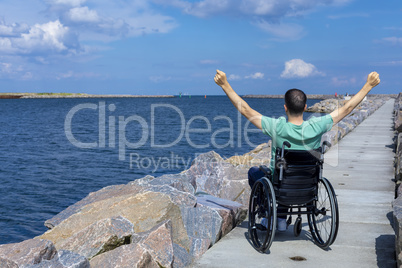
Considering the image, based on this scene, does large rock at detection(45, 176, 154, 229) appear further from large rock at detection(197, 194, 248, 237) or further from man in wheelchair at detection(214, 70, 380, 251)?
man in wheelchair at detection(214, 70, 380, 251)

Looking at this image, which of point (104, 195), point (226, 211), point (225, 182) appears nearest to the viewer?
point (226, 211)

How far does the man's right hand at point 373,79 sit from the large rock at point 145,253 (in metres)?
2.43

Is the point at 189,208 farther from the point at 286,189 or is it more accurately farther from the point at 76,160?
the point at 76,160

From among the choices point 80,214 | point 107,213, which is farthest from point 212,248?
point 80,214

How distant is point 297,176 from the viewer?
14.0 feet

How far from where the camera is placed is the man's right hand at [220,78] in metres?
4.15

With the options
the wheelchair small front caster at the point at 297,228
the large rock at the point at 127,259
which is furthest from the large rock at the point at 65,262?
the wheelchair small front caster at the point at 297,228

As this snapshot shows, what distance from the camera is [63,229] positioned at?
17.7 feet

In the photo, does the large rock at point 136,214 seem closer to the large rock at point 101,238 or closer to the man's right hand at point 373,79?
the large rock at point 101,238

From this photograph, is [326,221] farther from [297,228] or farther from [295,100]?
[295,100]

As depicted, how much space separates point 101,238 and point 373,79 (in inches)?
122

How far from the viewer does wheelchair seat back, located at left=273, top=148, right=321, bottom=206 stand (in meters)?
4.20

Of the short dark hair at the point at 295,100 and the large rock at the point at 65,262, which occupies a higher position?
the short dark hair at the point at 295,100

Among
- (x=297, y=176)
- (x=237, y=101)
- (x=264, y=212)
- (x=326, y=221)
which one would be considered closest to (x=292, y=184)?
(x=297, y=176)
